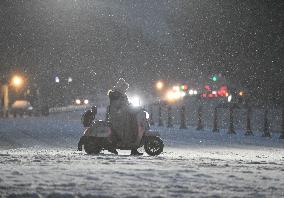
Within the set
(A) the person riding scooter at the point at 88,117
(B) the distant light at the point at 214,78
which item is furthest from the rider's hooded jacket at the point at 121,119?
(B) the distant light at the point at 214,78

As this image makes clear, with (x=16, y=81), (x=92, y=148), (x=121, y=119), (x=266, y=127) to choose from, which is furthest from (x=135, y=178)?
(x=16, y=81)

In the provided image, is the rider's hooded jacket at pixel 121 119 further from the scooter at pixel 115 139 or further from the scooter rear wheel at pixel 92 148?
the scooter rear wheel at pixel 92 148

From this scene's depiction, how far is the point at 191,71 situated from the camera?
104 m

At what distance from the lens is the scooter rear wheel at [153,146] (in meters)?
15.2

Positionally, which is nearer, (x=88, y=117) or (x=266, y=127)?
(x=88, y=117)

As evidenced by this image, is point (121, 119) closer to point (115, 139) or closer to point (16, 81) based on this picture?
point (115, 139)

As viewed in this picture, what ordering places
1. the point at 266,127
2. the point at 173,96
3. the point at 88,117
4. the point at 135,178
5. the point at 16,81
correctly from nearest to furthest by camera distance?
the point at 135,178
the point at 88,117
the point at 266,127
the point at 16,81
the point at 173,96

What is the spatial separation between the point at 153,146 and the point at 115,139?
0.85 m

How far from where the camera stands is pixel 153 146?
15.2 m

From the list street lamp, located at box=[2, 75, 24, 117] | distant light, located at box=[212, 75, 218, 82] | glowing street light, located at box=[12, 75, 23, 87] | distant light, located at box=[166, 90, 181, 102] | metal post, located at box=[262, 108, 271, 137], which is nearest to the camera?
metal post, located at box=[262, 108, 271, 137]

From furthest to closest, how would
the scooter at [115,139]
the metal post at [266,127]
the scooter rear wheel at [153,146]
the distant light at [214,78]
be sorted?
the distant light at [214,78]
the metal post at [266,127]
the scooter rear wheel at [153,146]
the scooter at [115,139]

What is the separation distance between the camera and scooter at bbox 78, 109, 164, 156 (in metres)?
14.9

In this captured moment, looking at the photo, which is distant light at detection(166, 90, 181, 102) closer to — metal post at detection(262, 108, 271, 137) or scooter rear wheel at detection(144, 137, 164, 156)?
metal post at detection(262, 108, 271, 137)

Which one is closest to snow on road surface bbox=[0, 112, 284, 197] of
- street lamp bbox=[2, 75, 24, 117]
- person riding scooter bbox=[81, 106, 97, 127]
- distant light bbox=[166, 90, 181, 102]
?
person riding scooter bbox=[81, 106, 97, 127]
